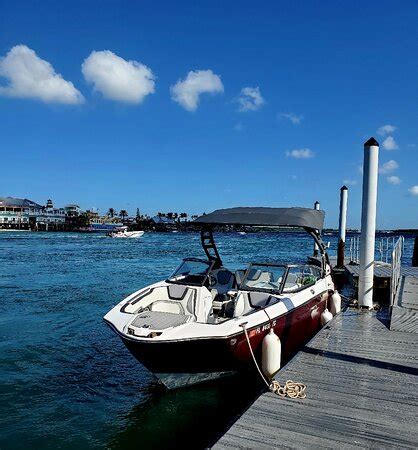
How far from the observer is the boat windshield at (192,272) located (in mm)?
9266

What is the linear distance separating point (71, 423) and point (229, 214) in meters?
5.42

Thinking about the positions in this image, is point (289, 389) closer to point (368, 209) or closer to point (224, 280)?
point (224, 280)

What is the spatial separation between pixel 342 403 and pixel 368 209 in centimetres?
608

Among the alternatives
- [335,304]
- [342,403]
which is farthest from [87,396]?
[335,304]

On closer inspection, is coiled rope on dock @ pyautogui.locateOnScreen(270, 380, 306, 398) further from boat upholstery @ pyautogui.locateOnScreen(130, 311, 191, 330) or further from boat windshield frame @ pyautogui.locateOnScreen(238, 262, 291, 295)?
boat windshield frame @ pyautogui.locateOnScreen(238, 262, 291, 295)

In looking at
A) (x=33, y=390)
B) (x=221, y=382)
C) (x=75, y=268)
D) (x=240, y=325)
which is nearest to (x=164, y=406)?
(x=221, y=382)

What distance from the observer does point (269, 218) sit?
930 centimetres

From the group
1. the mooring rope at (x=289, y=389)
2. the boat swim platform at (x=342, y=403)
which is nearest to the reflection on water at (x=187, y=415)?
the mooring rope at (x=289, y=389)

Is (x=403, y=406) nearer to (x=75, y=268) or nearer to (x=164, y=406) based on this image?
(x=164, y=406)

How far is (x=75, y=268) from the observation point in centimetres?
2841

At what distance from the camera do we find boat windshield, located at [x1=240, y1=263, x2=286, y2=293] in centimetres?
881

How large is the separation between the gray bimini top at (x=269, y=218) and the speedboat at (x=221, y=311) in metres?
0.02

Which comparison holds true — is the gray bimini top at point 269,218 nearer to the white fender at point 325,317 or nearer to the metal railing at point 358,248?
the white fender at point 325,317

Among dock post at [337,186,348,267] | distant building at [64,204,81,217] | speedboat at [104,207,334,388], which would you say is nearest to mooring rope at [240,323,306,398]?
speedboat at [104,207,334,388]
